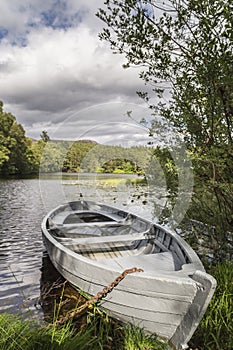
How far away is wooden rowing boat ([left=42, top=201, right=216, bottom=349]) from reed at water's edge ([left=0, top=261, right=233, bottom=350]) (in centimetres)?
16

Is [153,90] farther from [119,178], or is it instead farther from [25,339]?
[25,339]

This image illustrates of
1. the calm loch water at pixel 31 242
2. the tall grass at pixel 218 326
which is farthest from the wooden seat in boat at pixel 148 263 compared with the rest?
the calm loch water at pixel 31 242

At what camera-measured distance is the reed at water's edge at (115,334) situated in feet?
7.11

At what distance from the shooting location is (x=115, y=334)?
2.88 metres

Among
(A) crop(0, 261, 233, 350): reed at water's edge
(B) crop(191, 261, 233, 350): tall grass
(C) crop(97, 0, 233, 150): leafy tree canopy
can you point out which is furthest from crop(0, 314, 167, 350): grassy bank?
(C) crop(97, 0, 233, 150): leafy tree canopy

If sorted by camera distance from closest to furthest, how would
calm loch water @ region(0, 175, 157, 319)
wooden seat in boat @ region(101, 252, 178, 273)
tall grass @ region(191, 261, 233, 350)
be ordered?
tall grass @ region(191, 261, 233, 350) < wooden seat in boat @ region(101, 252, 178, 273) < calm loch water @ region(0, 175, 157, 319)

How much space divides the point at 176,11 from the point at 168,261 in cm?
287

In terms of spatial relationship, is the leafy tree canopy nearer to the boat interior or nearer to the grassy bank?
the boat interior

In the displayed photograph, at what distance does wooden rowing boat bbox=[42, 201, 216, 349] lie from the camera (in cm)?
229

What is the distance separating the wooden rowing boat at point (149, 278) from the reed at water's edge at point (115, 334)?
16 cm

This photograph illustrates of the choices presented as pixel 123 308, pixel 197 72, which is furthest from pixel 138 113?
pixel 123 308

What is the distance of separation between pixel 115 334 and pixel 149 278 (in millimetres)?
938

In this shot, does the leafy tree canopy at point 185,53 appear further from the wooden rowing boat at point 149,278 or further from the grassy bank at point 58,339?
the grassy bank at point 58,339

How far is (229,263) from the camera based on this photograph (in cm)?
344
